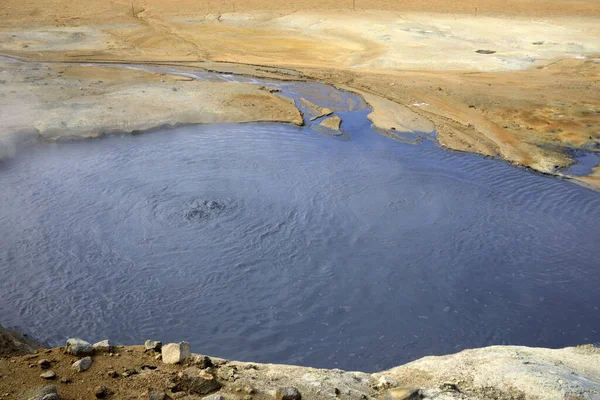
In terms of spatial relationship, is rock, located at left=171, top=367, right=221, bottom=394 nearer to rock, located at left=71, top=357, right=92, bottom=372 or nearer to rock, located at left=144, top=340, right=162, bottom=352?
rock, located at left=144, top=340, right=162, bottom=352

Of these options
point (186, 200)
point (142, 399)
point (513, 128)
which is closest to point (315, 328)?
point (142, 399)

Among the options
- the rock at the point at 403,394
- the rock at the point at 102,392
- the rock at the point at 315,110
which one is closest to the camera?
the rock at the point at 102,392

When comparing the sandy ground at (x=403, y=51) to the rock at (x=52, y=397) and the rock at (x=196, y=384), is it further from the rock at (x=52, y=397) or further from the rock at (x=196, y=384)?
the rock at (x=52, y=397)

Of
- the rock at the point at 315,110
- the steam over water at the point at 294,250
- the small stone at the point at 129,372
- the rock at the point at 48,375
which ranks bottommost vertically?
the steam over water at the point at 294,250

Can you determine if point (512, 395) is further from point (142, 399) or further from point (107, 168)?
point (107, 168)

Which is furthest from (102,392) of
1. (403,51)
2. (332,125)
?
(403,51)

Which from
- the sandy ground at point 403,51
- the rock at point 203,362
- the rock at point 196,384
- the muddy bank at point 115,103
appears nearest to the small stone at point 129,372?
the rock at point 196,384
